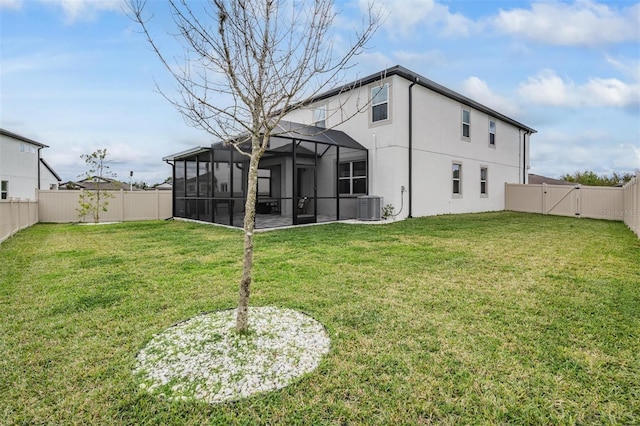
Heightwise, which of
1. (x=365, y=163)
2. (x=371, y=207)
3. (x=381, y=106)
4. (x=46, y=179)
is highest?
(x=381, y=106)

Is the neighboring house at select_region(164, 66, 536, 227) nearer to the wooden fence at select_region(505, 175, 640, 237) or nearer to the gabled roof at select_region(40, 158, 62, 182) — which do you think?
the wooden fence at select_region(505, 175, 640, 237)

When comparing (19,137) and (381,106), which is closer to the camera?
(381,106)

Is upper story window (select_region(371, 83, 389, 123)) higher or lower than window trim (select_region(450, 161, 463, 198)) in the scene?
higher

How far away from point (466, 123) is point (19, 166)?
2995cm

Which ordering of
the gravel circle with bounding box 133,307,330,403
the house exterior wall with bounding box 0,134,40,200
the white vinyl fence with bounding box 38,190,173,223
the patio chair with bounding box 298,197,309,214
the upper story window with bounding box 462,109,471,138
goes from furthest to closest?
the house exterior wall with bounding box 0,134,40,200, the upper story window with bounding box 462,109,471,138, the white vinyl fence with bounding box 38,190,173,223, the patio chair with bounding box 298,197,309,214, the gravel circle with bounding box 133,307,330,403

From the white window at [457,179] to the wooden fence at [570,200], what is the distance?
5099 millimetres

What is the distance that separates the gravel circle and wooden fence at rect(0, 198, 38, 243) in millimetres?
8297

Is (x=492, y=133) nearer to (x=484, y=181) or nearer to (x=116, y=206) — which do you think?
(x=484, y=181)

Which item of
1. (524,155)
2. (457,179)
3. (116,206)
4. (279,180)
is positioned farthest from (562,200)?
(116,206)

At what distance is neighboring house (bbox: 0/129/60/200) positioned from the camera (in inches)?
810

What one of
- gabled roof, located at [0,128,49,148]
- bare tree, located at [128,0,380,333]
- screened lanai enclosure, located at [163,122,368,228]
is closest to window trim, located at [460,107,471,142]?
screened lanai enclosure, located at [163,122,368,228]

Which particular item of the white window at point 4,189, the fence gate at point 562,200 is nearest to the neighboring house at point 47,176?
the white window at point 4,189

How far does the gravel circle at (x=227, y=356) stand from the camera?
2.06 metres

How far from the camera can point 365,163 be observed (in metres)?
12.3
